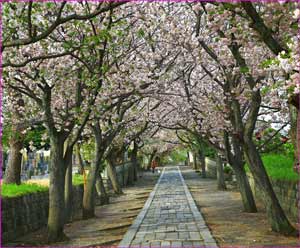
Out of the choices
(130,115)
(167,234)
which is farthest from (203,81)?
(167,234)

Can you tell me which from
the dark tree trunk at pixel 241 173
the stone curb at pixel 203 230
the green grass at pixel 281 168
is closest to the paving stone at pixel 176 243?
the stone curb at pixel 203 230

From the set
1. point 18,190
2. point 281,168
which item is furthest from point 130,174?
point 18,190

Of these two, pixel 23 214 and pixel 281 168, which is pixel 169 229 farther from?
pixel 281 168

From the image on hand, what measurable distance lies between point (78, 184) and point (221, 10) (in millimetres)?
12000

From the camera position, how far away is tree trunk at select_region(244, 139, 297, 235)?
9.20 meters

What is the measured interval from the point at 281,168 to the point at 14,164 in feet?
30.0

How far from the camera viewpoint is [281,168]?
14.8m

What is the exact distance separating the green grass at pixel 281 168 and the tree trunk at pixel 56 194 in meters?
6.21

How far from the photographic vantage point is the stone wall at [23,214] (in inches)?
390

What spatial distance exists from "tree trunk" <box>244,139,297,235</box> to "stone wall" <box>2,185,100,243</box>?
580 centimetres

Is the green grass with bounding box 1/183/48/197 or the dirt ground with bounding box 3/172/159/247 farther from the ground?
the green grass with bounding box 1/183/48/197

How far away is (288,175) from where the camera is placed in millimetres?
12523

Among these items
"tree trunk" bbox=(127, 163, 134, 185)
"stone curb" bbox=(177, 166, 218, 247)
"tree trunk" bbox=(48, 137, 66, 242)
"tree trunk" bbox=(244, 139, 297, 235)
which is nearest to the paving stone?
"stone curb" bbox=(177, 166, 218, 247)

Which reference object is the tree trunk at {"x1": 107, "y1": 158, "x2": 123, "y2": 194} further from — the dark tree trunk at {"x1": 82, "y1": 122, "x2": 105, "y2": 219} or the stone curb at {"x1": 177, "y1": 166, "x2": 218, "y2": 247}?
the stone curb at {"x1": 177, "y1": 166, "x2": 218, "y2": 247}
